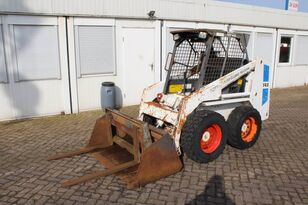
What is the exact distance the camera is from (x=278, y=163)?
5.15m

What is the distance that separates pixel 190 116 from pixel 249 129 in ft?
5.67

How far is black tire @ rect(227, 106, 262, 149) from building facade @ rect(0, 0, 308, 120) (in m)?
1.58

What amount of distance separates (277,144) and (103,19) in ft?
19.6

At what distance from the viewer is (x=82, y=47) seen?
8.60 metres

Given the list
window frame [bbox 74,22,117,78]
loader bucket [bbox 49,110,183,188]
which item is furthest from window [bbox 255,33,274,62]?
loader bucket [bbox 49,110,183,188]

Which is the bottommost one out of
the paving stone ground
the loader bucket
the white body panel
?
the paving stone ground

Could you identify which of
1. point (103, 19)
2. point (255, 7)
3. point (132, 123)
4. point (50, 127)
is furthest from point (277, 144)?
point (255, 7)

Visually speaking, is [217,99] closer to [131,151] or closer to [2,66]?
[131,151]

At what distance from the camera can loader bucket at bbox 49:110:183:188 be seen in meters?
4.28

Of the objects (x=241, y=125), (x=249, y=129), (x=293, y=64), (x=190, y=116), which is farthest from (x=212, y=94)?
(x=293, y=64)

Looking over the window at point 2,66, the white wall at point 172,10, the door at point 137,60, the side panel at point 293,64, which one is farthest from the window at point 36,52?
the side panel at point 293,64

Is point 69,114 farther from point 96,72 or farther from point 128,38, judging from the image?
point 128,38

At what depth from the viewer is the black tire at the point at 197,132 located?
187 inches

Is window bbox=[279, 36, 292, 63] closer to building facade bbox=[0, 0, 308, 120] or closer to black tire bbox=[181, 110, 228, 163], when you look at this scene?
building facade bbox=[0, 0, 308, 120]
